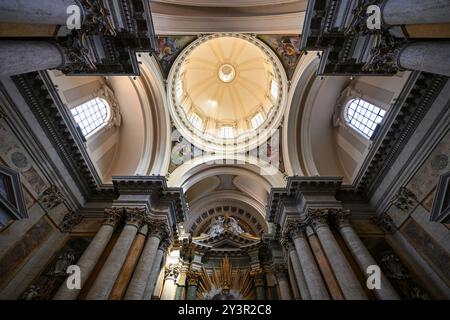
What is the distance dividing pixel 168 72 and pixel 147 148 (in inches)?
187

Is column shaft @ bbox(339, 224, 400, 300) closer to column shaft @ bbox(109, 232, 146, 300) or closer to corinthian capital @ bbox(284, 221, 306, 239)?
corinthian capital @ bbox(284, 221, 306, 239)

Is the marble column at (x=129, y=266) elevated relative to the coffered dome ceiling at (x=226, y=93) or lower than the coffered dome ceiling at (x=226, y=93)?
lower

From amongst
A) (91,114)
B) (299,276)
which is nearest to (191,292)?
(299,276)

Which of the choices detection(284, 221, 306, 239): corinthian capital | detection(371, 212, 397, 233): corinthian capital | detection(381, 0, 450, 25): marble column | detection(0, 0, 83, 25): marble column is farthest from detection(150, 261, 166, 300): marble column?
detection(381, 0, 450, 25): marble column

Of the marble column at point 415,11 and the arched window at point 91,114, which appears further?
the arched window at point 91,114

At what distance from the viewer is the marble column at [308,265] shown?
27.4ft

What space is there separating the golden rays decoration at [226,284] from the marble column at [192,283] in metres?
0.28

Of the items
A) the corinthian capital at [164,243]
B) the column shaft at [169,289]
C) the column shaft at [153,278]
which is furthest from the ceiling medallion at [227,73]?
the column shaft at [169,289]

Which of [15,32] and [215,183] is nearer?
[15,32]

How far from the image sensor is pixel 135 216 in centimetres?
1010

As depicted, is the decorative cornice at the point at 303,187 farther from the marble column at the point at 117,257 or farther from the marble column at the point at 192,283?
the marble column at the point at 192,283

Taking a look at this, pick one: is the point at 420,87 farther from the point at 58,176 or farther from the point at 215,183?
the point at 58,176

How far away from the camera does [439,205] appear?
20.8 feet

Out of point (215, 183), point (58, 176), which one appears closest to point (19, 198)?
point (58, 176)
